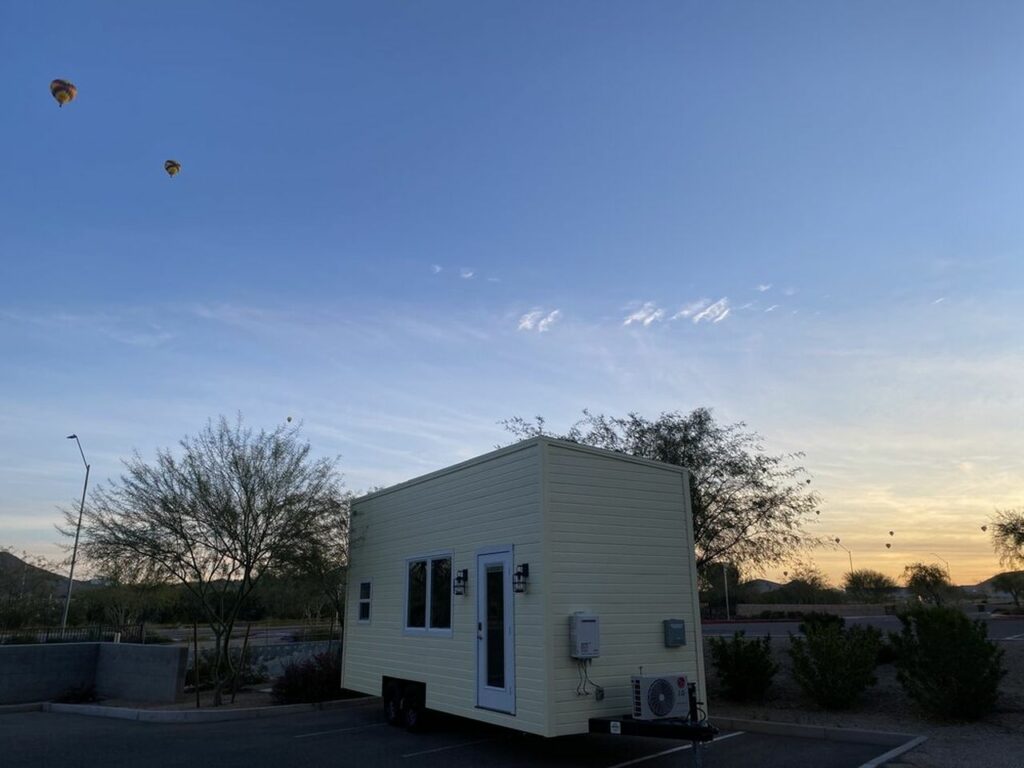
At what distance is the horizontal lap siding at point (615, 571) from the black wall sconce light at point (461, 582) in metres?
1.87

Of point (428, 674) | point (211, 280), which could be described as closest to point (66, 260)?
point (211, 280)

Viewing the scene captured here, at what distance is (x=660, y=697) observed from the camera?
26.6ft

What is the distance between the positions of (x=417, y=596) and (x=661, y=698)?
14.3ft

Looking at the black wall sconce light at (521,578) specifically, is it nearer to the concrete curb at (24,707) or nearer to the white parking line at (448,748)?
the white parking line at (448,748)

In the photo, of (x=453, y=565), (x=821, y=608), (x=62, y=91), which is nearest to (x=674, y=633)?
(x=453, y=565)

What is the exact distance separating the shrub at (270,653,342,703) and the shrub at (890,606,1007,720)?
35.0ft

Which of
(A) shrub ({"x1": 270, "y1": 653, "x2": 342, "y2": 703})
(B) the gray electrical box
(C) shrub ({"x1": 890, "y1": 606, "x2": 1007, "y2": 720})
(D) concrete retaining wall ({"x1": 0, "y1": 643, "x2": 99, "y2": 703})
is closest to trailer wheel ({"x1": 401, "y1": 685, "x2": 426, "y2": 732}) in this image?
(A) shrub ({"x1": 270, "y1": 653, "x2": 342, "y2": 703})

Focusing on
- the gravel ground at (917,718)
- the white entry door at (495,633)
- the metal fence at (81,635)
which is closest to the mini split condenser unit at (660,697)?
the white entry door at (495,633)

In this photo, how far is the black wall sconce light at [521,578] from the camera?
8.47 metres

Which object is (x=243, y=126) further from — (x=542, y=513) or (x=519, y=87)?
(x=542, y=513)

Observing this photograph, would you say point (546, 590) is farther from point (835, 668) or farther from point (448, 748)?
point (835, 668)

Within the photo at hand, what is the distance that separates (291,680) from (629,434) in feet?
29.0

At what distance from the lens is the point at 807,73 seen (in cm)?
1190

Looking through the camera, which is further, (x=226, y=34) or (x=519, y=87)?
(x=519, y=87)
